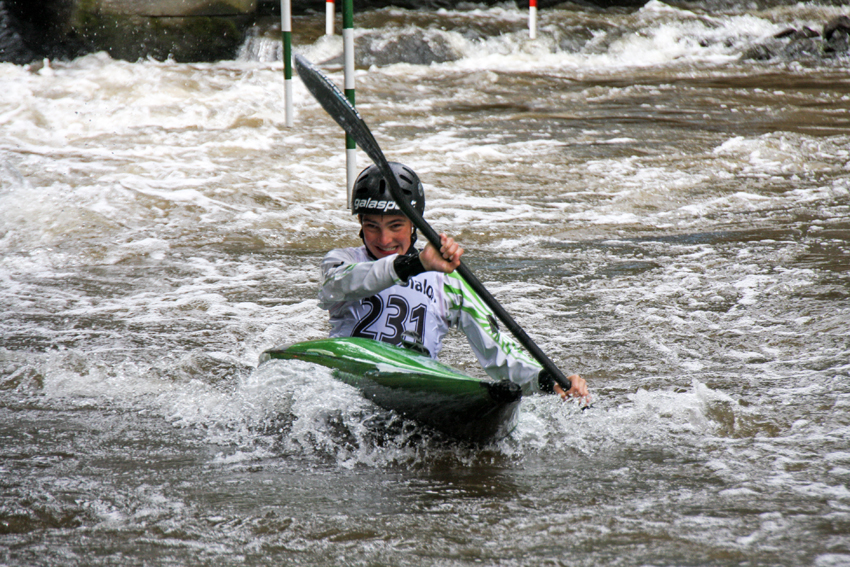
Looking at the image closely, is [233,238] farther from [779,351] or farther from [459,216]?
[779,351]

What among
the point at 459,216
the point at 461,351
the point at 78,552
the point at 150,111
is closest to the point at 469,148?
the point at 459,216

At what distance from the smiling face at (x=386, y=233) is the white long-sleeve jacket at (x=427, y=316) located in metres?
0.06

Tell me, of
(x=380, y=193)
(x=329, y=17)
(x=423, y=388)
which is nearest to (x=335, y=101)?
(x=380, y=193)

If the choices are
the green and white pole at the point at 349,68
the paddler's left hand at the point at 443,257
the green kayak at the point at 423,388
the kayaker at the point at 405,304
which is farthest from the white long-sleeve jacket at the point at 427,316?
the green and white pole at the point at 349,68

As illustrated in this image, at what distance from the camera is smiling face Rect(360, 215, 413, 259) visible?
125 inches

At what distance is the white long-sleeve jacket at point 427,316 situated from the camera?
316 centimetres

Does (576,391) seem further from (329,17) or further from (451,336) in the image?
(329,17)

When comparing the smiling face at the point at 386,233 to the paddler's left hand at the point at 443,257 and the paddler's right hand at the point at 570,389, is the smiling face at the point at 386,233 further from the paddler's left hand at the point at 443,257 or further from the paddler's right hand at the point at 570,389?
the paddler's right hand at the point at 570,389

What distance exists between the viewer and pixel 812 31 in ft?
46.4

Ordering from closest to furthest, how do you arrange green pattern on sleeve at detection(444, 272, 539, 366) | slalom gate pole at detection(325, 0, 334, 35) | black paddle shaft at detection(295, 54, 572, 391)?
black paddle shaft at detection(295, 54, 572, 391) < green pattern on sleeve at detection(444, 272, 539, 366) < slalom gate pole at detection(325, 0, 334, 35)

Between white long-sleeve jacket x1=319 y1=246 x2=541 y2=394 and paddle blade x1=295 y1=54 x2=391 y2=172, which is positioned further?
white long-sleeve jacket x1=319 y1=246 x2=541 y2=394

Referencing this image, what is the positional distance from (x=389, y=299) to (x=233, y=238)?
325 cm

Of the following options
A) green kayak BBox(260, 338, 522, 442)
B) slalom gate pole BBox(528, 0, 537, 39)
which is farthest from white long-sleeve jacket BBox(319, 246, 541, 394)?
slalom gate pole BBox(528, 0, 537, 39)

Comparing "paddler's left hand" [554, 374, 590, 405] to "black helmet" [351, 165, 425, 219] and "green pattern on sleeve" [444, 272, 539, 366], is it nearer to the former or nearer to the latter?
"green pattern on sleeve" [444, 272, 539, 366]
